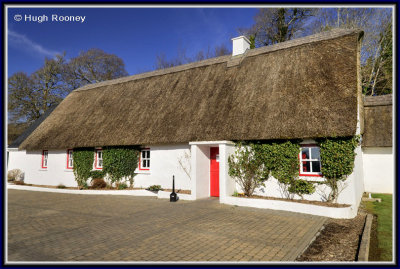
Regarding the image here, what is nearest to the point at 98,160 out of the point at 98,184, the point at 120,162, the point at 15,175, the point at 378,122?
the point at 98,184

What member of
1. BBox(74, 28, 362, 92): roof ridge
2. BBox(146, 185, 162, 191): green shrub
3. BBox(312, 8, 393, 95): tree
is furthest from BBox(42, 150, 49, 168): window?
BBox(312, 8, 393, 95): tree

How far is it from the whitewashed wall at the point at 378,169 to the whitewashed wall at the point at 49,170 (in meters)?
16.6

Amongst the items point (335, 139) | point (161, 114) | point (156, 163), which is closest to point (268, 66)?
point (335, 139)

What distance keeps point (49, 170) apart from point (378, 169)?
19391 mm

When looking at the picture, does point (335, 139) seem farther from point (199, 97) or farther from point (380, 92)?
point (380, 92)

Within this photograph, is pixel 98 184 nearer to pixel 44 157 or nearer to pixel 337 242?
pixel 44 157

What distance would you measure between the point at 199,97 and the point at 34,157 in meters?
12.9

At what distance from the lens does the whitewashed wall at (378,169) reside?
12.5 meters

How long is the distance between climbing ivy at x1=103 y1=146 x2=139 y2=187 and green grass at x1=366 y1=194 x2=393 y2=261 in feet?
35.4

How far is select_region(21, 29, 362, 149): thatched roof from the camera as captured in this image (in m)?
9.26

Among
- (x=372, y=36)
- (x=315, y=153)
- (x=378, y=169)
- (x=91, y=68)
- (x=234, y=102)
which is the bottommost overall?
(x=378, y=169)

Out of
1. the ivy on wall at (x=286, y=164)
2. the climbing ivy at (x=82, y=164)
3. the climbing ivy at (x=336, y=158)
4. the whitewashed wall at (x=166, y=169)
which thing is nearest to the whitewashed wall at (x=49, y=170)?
the climbing ivy at (x=82, y=164)

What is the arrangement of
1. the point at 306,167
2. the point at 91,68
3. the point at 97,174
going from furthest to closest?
the point at 91,68 → the point at 97,174 → the point at 306,167

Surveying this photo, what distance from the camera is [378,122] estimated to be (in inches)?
511
